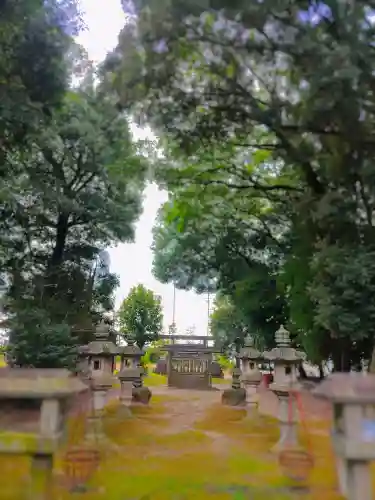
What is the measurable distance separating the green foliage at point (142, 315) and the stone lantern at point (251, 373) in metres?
10.4

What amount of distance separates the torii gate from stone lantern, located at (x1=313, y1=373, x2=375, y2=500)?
1344 centimetres

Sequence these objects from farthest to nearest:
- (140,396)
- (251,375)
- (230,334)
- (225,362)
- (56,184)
A: (225,362), (230,334), (56,184), (140,396), (251,375)

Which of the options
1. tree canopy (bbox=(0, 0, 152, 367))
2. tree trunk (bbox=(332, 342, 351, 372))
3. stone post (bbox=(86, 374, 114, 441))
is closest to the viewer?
stone post (bbox=(86, 374, 114, 441))

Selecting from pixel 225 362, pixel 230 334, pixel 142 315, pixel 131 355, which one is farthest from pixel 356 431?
pixel 225 362

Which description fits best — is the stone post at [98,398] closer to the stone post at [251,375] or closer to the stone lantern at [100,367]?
the stone lantern at [100,367]

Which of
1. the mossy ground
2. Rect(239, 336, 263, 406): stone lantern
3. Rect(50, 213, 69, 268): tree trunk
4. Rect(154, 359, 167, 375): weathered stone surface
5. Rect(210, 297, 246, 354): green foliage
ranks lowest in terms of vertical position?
the mossy ground

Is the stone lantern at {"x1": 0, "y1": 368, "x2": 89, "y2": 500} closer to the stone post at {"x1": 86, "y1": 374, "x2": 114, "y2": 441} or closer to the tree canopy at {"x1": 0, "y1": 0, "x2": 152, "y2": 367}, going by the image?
the stone post at {"x1": 86, "y1": 374, "x2": 114, "y2": 441}

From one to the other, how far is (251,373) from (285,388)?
4.35 meters

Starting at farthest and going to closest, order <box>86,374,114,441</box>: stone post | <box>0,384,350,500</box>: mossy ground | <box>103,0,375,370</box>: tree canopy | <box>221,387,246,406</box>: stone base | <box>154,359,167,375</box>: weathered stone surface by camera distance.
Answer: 1. <box>154,359,167,375</box>: weathered stone surface
2. <box>221,387,246,406</box>: stone base
3. <box>103,0,375,370</box>: tree canopy
4. <box>86,374,114,441</box>: stone post
5. <box>0,384,350,500</box>: mossy ground

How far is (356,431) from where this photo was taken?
3252mm

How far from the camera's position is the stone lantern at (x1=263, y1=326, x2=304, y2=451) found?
6.20 m

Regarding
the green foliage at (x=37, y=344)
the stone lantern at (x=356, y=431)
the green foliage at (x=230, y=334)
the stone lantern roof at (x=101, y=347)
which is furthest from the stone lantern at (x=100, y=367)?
the green foliage at (x=230, y=334)

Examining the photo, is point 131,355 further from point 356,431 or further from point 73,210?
point 356,431

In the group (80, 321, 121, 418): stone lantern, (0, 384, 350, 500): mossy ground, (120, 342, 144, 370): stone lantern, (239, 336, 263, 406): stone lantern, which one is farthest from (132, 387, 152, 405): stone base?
(80, 321, 121, 418): stone lantern
